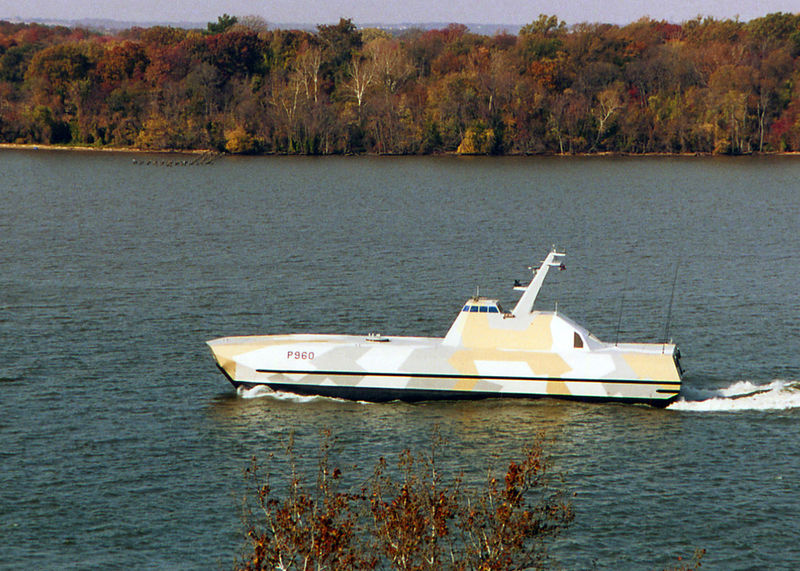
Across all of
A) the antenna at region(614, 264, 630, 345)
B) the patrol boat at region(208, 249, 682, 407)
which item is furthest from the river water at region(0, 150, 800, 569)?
the patrol boat at region(208, 249, 682, 407)

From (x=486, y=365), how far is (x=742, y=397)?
44.7 feet

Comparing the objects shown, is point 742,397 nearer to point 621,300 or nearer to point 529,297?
point 529,297

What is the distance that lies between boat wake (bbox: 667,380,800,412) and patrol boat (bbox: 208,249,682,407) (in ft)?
6.38

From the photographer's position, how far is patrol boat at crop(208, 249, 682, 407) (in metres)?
55.9

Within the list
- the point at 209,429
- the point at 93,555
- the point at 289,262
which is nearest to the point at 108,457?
the point at 209,429

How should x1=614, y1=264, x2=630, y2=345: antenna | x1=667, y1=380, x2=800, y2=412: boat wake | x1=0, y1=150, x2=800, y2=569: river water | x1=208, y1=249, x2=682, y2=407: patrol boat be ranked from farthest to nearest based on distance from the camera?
x1=614, y1=264, x2=630, y2=345: antenna < x1=667, y1=380, x2=800, y2=412: boat wake < x1=208, y1=249, x2=682, y2=407: patrol boat < x1=0, y1=150, x2=800, y2=569: river water

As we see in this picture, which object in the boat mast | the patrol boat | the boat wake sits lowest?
the boat wake

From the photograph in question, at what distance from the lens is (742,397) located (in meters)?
58.3

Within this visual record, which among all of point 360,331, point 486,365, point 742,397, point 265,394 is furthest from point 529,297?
point 360,331

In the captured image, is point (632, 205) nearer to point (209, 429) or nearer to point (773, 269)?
point (773, 269)

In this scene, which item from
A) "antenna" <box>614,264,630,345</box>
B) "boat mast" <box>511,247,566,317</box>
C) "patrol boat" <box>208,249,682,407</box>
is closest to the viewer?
"patrol boat" <box>208,249,682,407</box>

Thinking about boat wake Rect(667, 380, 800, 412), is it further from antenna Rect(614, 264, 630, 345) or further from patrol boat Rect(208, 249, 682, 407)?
antenna Rect(614, 264, 630, 345)

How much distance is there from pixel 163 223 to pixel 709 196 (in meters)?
76.0

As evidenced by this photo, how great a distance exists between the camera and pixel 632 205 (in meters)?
146
